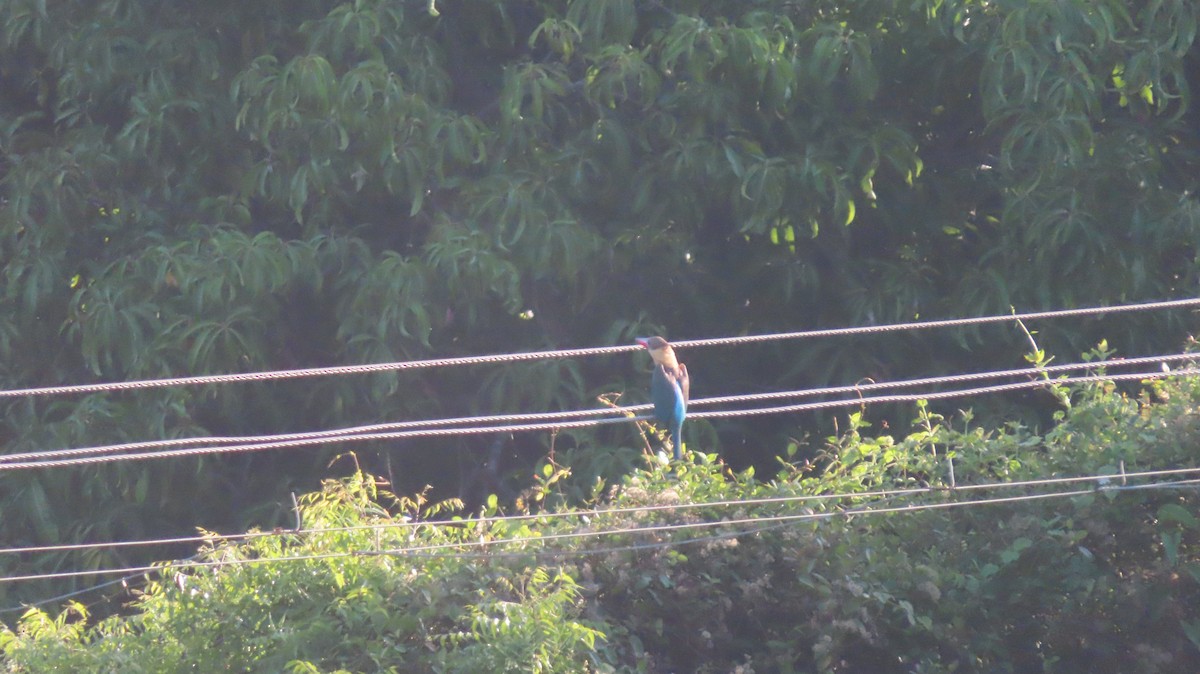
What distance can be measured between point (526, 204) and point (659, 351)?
0.88 meters

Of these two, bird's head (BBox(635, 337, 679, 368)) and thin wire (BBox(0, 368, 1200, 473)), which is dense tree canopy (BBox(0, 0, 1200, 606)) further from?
thin wire (BBox(0, 368, 1200, 473))

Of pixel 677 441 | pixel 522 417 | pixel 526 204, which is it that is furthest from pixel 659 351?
pixel 522 417

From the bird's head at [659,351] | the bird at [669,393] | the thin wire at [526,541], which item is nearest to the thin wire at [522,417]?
the bird at [669,393]

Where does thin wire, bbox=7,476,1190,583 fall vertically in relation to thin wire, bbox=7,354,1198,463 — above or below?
below

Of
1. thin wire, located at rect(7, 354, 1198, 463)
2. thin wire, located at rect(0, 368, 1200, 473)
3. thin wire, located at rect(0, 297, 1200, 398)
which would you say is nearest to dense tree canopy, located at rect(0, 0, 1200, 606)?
thin wire, located at rect(7, 354, 1198, 463)

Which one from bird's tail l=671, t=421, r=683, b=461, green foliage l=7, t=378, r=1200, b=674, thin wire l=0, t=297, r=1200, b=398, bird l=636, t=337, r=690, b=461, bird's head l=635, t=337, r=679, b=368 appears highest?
thin wire l=0, t=297, r=1200, b=398

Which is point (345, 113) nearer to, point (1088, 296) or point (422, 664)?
point (422, 664)

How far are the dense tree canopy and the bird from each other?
346 mm

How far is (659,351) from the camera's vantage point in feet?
17.7

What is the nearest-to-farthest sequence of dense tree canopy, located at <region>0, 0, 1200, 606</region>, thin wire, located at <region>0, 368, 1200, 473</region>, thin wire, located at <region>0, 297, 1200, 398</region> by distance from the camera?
thin wire, located at <region>0, 297, 1200, 398</region>
thin wire, located at <region>0, 368, 1200, 473</region>
dense tree canopy, located at <region>0, 0, 1200, 606</region>

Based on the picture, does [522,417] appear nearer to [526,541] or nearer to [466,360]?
[466,360]

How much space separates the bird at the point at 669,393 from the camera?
5.48 meters

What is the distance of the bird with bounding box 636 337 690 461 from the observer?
5.48 m

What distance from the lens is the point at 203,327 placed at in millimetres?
5562
